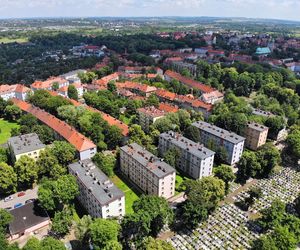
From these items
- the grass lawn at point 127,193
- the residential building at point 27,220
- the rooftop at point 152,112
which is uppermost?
the rooftop at point 152,112

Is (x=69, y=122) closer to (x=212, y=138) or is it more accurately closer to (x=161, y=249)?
(x=212, y=138)

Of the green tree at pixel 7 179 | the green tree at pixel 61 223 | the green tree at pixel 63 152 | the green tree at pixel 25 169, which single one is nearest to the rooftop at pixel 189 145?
the green tree at pixel 63 152

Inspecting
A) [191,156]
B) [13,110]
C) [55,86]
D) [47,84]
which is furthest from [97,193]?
[47,84]

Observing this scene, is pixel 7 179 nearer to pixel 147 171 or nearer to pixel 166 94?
pixel 147 171

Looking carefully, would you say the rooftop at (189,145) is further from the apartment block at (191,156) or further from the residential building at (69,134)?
the residential building at (69,134)

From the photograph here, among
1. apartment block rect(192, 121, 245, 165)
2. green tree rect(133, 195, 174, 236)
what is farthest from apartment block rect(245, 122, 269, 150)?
green tree rect(133, 195, 174, 236)

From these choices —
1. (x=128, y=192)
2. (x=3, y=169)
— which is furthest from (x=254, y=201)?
(x=3, y=169)

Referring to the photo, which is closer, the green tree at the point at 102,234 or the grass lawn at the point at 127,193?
the green tree at the point at 102,234
